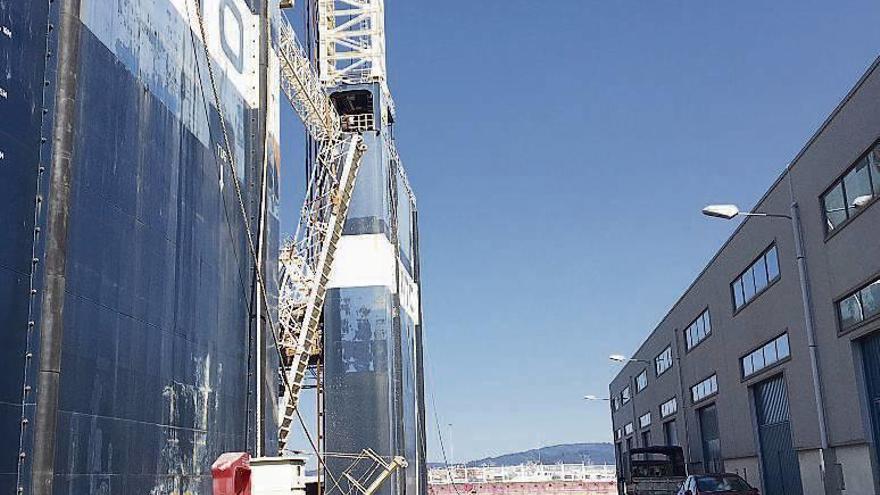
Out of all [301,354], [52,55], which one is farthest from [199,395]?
[301,354]

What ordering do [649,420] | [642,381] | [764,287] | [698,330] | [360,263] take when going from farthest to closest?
[642,381]
[649,420]
[698,330]
[360,263]
[764,287]

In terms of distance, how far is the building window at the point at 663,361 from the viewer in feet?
164

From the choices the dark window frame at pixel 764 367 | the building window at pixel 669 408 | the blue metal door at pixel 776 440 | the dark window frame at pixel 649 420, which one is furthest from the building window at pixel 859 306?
the dark window frame at pixel 649 420

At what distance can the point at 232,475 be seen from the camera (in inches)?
396

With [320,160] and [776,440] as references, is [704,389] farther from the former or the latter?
[320,160]

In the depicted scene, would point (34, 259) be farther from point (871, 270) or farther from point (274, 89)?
point (871, 270)

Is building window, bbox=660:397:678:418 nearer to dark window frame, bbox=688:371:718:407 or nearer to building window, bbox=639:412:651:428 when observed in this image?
dark window frame, bbox=688:371:718:407

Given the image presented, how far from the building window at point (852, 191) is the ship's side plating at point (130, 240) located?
1339cm

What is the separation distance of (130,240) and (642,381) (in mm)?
54577

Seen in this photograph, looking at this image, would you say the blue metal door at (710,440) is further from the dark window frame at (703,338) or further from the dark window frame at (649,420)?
the dark window frame at (649,420)

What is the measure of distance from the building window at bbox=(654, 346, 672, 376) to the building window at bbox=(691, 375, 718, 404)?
6118mm

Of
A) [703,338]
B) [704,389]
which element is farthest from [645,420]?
[703,338]

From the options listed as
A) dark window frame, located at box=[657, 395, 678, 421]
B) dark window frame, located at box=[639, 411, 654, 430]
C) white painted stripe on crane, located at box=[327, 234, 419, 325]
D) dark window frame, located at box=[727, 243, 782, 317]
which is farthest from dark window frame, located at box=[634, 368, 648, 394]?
white painted stripe on crane, located at box=[327, 234, 419, 325]

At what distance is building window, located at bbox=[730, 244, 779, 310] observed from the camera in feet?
94.7
